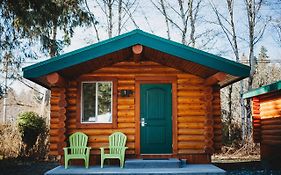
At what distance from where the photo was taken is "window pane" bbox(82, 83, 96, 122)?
8961 mm

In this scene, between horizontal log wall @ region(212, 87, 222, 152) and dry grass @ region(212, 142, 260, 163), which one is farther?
dry grass @ region(212, 142, 260, 163)

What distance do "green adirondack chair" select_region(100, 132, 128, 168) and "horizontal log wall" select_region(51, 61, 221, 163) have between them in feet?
0.60

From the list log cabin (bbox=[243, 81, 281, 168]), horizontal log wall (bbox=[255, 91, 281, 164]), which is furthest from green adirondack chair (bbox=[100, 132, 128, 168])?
horizontal log wall (bbox=[255, 91, 281, 164])

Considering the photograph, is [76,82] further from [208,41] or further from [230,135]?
[208,41]

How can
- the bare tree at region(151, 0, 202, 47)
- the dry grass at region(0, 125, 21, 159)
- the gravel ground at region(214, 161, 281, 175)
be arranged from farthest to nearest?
the bare tree at region(151, 0, 202, 47) < the dry grass at region(0, 125, 21, 159) < the gravel ground at region(214, 161, 281, 175)

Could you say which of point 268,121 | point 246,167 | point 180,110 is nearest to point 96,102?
point 180,110

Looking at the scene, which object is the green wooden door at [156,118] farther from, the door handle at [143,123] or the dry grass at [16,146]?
the dry grass at [16,146]

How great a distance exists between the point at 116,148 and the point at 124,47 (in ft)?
8.69

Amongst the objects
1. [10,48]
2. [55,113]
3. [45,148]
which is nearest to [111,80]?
[55,113]

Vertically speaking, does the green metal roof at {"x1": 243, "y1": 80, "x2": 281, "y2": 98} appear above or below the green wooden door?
above

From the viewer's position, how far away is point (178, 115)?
897 cm

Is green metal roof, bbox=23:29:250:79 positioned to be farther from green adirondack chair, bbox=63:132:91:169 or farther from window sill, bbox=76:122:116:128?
green adirondack chair, bbox=63:132:91:169

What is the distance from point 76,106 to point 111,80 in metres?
1.18

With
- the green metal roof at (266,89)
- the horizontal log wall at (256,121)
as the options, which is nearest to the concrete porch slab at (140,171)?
the green metal roof at (266,89)
